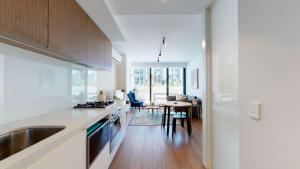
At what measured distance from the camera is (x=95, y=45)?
8.52 ft

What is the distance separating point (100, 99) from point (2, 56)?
210 centimetres

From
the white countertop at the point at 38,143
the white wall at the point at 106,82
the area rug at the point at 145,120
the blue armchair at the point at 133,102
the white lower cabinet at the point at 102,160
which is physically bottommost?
the area rug at the point at 145,120

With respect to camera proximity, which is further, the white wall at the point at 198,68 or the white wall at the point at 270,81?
the white wall at the point at 198,68

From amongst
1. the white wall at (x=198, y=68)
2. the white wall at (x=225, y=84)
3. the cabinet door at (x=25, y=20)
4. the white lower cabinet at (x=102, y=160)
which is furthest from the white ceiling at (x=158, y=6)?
the white wall at (x=198, y=68)

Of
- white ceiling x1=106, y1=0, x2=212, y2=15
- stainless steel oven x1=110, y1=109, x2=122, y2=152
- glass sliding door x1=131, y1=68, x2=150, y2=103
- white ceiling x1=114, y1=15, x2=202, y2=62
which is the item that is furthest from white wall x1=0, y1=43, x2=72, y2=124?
glass sliding door x1=131, y1=68, x2=150, y2=103

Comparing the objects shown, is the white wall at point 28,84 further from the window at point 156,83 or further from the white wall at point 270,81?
the window at point 156,83

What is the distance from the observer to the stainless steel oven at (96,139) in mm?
1609

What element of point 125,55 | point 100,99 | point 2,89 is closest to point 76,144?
point 2,89

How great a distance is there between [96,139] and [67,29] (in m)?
1.20

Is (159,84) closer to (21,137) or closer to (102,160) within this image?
(102,160)

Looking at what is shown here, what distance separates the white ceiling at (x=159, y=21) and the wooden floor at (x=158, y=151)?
7.62 ft

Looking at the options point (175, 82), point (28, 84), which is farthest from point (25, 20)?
point (175, 82)

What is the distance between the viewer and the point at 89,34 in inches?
91.7

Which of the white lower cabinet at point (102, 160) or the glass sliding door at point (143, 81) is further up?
the glass sliding door at point (143, 81)
